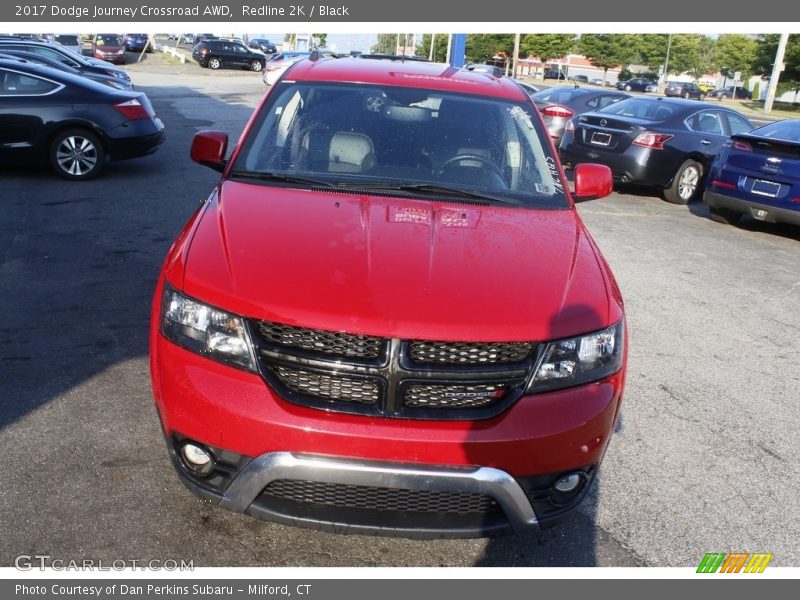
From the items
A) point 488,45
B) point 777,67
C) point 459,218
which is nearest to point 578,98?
point 459,218

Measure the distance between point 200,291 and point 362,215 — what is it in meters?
0.88

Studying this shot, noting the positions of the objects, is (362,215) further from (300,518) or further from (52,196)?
(52,196)

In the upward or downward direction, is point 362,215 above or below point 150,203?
above

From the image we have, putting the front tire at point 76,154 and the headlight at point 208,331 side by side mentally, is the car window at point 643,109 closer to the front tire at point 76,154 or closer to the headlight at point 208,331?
the front tire at point 76,154

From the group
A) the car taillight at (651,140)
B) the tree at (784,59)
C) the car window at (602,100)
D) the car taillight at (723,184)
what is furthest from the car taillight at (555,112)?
the tree at (784,59)

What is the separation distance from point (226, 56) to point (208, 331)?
147 ft

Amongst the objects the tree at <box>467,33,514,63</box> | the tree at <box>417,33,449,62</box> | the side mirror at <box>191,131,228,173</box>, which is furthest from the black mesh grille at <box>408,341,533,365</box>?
the tree at <box>467,33,514,63</box>

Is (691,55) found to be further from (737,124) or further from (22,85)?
(22,85)

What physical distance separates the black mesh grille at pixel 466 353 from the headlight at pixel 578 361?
99 millimetres

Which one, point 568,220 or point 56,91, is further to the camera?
point 56,91

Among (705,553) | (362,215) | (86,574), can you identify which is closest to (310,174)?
(362,215)

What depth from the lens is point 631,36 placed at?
94.2 m

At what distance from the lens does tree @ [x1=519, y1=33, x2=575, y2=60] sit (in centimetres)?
8831

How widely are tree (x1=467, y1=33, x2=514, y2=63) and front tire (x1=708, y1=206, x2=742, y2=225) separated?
256 feet
